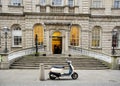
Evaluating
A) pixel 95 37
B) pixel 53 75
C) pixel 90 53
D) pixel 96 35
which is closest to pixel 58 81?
pixel 53 75

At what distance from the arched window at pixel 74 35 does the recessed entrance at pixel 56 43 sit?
161 centimetres

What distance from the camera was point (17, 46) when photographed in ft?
82.9

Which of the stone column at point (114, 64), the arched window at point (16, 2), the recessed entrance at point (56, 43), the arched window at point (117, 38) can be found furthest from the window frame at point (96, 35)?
the arched window at point (16, 2)

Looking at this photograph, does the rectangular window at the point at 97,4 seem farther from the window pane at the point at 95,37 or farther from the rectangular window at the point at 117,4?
the window pane at the point at 95,37

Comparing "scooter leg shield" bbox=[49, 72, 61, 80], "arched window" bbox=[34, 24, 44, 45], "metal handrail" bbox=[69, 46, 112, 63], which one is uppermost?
"arched window" bbox=[34, 24, 44, 45]

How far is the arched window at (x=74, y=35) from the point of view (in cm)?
2544

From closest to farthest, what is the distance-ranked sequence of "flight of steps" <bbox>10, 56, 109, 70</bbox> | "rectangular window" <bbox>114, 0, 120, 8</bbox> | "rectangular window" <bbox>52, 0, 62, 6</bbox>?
"flight of steps" <bbox>10, 56, 109, 70</bbox> → "rectangular window" <bbox>52, 0, 62, 6</bbox> → "rectangular window" <bbox>114, 0, 120, 8</bbox>

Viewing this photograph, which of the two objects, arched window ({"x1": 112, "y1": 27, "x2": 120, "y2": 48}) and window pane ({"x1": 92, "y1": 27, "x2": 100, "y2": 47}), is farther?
arched window ({"x1": 112, "y1": 27, "x2": 120, "y2": 48})

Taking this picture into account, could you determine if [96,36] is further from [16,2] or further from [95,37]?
[16,2]

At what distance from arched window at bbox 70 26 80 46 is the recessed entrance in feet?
5.30

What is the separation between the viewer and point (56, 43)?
26.0 meters

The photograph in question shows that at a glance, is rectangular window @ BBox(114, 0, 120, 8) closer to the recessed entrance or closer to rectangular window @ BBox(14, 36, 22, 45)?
the recessed entrance

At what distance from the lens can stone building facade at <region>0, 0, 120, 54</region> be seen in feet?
80.9

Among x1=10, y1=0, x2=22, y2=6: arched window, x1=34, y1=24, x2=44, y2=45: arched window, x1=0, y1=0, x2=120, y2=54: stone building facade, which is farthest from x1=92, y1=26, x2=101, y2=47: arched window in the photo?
x1=10, y1=0, x2=22, y2=6: arched window
